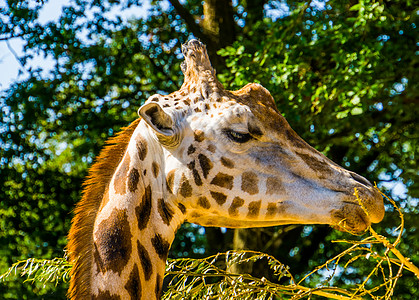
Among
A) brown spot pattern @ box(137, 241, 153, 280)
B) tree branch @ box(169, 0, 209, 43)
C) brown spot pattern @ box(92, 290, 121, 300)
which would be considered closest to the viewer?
brown spot pattern @ box(92, 290, 121, 300)

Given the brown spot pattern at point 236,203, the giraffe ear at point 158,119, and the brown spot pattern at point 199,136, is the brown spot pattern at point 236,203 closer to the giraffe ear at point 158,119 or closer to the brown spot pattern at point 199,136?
the brown spot pattern at point 199,136

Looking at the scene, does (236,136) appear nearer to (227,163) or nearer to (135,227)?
(227,163)

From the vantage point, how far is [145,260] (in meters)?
3.04

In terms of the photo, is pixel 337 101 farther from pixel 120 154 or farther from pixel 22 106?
pixel 120 154

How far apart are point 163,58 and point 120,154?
8.00m

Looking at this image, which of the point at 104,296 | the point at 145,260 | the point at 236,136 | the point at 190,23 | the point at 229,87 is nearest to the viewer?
the point at 104,296

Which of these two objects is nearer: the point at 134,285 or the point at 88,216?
the point at 134,285

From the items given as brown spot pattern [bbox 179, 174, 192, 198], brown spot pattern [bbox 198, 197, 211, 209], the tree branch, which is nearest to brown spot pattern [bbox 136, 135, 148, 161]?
brown spot pattern [bbox 179, 174, 192, 198]

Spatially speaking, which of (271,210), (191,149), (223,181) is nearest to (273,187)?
(271,210)

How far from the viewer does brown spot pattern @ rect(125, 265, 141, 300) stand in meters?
2.94

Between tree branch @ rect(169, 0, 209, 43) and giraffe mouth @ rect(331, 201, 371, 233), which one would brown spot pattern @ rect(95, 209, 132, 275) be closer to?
giraffe mouth @ rect(331, 201, 371, 233)

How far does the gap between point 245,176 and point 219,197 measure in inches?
6.7

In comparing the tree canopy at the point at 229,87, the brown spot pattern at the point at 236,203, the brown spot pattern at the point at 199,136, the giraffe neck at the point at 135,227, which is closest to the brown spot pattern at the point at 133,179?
the giraffe neck at the point at 135,227

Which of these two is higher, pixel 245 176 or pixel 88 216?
pixel 88 216
